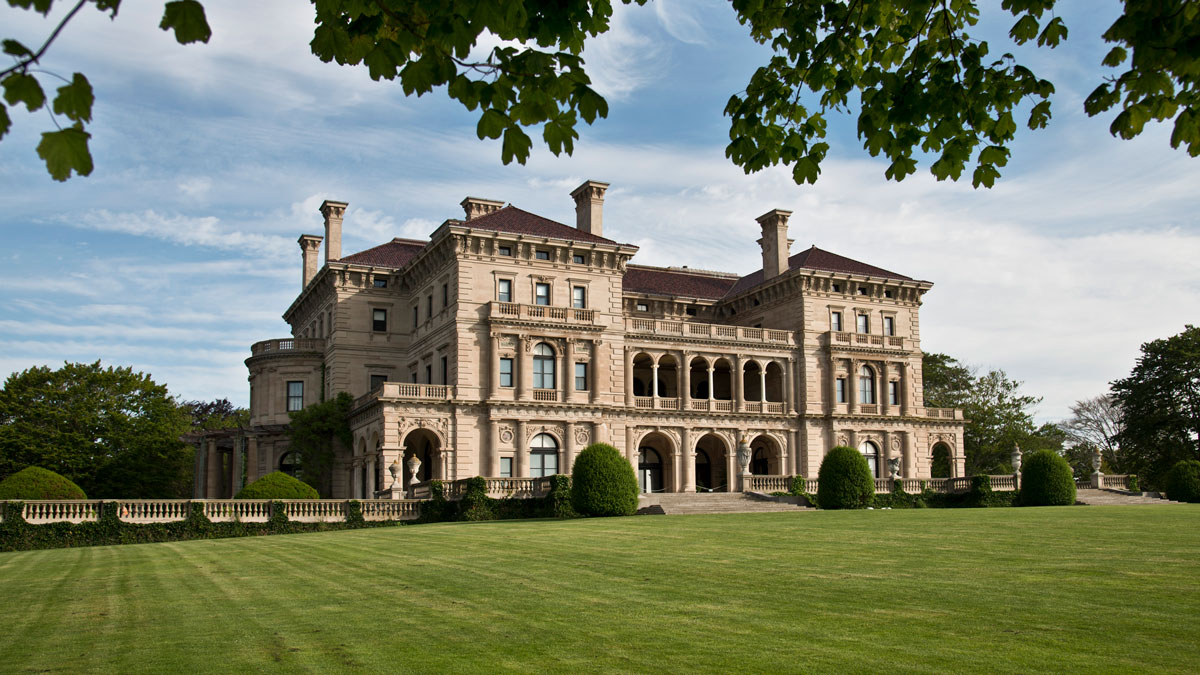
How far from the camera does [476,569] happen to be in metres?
16.5

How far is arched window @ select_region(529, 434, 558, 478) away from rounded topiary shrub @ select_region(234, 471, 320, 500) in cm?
1366

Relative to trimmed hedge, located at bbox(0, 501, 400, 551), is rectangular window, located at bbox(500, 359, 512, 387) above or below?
Result: above

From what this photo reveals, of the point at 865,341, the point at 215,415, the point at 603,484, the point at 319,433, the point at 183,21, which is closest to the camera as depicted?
the point at 183,21

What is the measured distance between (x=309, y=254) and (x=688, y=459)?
90.3 ft

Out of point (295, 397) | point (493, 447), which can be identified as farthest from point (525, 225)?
point (295, 397)

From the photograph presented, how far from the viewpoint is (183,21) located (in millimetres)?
4969

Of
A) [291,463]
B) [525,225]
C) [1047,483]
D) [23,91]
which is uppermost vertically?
[525,225]

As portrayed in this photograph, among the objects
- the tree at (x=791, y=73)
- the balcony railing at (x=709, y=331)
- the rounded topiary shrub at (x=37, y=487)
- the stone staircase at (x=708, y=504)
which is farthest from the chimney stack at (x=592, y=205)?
the tree at (x=791, y=73)

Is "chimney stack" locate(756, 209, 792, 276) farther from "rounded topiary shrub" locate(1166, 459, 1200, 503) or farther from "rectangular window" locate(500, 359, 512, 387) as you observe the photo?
"rounded topiary shrub" locate(1166, 459, 1200, 503)

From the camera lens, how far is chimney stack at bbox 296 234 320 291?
63844 mm

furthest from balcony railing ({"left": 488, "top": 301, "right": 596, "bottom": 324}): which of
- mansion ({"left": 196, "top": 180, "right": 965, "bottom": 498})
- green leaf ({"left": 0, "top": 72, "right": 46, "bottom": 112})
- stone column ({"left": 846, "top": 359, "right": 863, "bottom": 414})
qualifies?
green leaf ({"left": 0, "top": 72, "right": 46, "bottom": 112})

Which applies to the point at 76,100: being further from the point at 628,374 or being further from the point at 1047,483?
the point at 628,374

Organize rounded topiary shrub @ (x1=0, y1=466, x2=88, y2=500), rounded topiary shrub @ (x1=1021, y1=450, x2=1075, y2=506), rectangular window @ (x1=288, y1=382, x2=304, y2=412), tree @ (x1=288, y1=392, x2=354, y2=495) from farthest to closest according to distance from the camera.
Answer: rectangular window @ (x1=288, y1=382, x2=304, y2=412) < tree @ (x1=288, y1=392, x2=354, y2=495) < rounded topiary shrub @ (x1=1021, y1=450, x2=1075, y2=506) < rounded topiary shrub @ (x1=0, y1=466, x2=88, y2=500)

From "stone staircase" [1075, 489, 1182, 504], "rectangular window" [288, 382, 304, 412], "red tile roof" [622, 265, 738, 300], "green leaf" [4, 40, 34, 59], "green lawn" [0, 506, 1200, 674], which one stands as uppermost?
"red tile roof" [622, 265, 738, 300]
